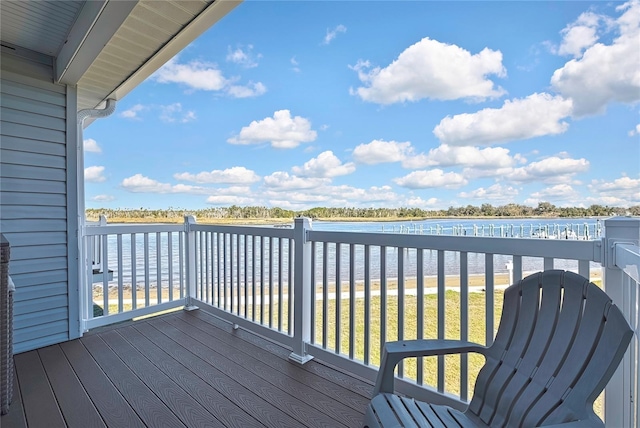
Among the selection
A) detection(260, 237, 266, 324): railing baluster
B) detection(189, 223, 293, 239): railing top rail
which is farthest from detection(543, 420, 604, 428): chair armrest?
detection(260, 237, 266, 324): railing baluster

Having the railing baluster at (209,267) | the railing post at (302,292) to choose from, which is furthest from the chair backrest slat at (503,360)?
the railing baluster at (209,267)

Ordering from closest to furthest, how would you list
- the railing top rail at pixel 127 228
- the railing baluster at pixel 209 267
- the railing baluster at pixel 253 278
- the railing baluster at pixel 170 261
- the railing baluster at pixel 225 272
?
the railing baluster at pixel 253 278 → the railing top rail at pixel 127 228 → the railing baluster at pixel 225 272 → the railing baluster at pixel 209 267 → the railing baluster at pixel 170 261

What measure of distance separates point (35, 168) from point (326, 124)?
71.0 ft

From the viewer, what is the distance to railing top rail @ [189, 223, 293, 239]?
2.90 meters

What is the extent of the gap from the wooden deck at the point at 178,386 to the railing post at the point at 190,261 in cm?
89

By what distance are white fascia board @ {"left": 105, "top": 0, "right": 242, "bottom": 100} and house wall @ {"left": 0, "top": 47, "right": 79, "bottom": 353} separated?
69 cm

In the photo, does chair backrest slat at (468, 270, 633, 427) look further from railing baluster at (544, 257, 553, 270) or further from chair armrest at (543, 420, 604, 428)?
railing baluster at (544, 257, 553, 270)

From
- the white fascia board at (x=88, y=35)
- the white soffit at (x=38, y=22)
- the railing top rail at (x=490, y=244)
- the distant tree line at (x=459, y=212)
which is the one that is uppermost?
the white soffit at (x=38, y=22)

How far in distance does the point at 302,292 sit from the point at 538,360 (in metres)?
1.78

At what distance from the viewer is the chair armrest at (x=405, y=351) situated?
53.1 inches

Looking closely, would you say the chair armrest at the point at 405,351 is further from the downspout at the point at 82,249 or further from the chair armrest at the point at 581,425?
the downspout at the point at 82,249

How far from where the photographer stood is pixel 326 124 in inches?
929

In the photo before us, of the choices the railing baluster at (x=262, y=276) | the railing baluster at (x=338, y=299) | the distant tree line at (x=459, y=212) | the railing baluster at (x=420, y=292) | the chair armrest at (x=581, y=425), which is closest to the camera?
the chair armrest at (x=581, y=425)

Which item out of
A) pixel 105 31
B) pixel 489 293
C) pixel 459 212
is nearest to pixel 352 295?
pixel 489 293
